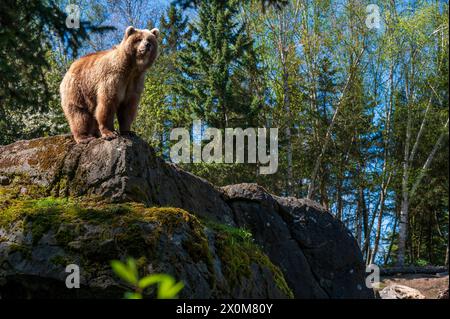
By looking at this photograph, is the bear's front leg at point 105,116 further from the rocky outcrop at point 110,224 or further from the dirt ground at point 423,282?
the dirt ground at point 423,282

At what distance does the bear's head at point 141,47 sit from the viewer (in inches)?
299

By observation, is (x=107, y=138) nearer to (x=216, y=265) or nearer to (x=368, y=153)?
(x=216, y=265)

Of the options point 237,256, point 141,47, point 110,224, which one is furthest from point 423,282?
point 110,224

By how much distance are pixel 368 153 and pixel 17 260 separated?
21950 mm

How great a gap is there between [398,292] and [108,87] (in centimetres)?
1343

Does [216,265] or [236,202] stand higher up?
[236,202]

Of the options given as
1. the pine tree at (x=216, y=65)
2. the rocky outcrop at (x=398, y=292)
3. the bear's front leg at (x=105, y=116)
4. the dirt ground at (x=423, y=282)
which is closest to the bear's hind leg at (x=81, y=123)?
the bear's front leg at (x=105, y=116)

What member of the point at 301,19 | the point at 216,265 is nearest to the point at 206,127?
the point at 301,19

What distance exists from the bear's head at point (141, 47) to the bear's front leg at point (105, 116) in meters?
0.72

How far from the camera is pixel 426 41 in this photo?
23.6 meters

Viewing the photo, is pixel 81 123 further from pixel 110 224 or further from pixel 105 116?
pixel 110 224

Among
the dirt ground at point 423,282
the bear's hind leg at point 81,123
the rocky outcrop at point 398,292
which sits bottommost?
the rocky outcrop at point 398,292

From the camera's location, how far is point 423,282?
1848cm

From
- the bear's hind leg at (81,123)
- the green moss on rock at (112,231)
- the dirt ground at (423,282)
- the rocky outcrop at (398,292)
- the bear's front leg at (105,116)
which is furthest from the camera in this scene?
the dirt ground at (423,282)
